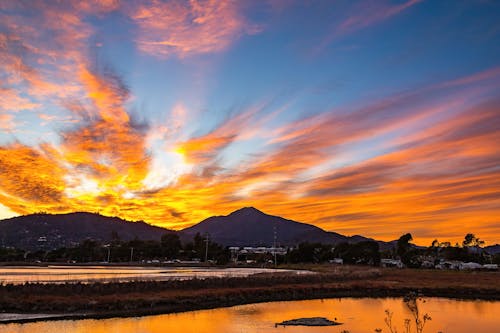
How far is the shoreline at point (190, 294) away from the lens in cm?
3834

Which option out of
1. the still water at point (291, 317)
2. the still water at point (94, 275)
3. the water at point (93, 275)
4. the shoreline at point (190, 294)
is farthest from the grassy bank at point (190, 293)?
the water at point (93, 275)

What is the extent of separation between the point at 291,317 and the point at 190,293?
1395cm

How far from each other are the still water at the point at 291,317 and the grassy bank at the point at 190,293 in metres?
3.43

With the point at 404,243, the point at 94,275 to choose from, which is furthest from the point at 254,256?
the point at 94,275

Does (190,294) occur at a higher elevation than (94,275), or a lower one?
lower

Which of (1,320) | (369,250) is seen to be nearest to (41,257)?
Answer: (369,250)

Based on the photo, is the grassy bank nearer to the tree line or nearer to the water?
the water

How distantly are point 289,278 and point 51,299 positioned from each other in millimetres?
33228

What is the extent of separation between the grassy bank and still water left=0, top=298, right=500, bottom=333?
135 inches

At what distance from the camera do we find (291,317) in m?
38.6

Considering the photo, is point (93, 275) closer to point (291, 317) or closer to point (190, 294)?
point (190, 294)

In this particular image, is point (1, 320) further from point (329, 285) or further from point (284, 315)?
point (329, 285)

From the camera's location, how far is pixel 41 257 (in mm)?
183000

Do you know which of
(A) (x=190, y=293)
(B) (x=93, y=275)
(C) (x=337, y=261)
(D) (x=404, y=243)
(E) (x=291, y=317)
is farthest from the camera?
(C) (x=337, y=261)
